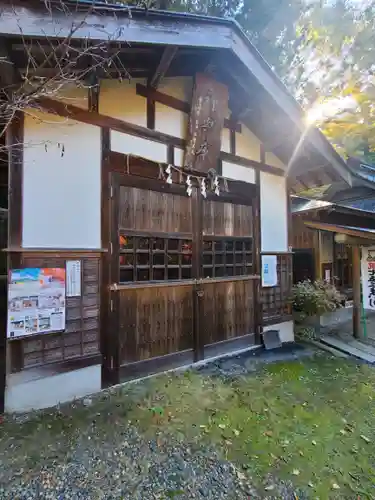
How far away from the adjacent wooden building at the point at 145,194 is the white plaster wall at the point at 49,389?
14 millimetres

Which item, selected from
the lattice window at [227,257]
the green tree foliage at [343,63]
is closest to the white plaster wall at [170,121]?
the lattice window at [227,257]

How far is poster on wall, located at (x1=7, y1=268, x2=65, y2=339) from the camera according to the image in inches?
133

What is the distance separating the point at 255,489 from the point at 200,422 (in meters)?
0.93

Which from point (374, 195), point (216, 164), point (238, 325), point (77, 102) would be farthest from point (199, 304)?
point (374, 195)

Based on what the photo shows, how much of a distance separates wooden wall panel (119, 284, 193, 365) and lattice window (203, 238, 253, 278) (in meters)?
0.59

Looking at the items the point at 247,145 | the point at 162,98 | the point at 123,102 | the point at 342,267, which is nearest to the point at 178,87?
the point at 162,98

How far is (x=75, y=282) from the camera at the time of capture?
12.5ft

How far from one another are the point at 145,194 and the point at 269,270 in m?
3.11

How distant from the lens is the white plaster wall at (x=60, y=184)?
3533 millimetres

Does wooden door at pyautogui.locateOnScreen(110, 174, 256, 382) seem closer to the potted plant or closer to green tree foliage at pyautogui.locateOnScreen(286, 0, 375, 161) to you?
the potted plant

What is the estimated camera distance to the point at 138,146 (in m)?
4.43

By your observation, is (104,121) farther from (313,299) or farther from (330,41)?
(330,41)

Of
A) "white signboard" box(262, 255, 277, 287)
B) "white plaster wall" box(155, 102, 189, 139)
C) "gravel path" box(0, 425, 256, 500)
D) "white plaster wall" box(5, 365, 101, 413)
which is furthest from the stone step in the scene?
"white plaster wall" box(155, 102, 189, 139)

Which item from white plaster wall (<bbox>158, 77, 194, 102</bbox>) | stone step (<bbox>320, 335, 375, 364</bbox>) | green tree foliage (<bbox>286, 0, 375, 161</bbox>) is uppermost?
green tree foliage (<bbox>286, 0, 375, 161</bbox>)
